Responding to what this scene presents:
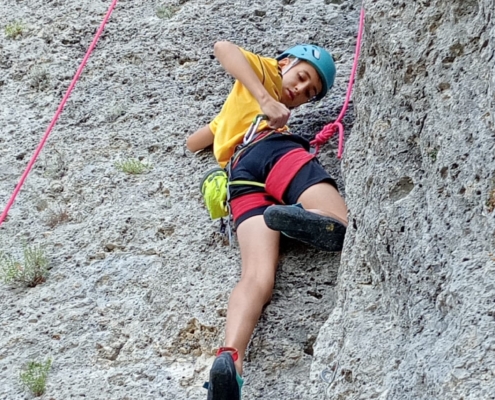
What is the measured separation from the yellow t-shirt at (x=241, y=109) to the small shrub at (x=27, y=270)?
109 cm

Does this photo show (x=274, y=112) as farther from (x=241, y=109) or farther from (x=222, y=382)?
(x=222, y=382)

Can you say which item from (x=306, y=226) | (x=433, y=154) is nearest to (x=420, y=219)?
(x=433, y=154)

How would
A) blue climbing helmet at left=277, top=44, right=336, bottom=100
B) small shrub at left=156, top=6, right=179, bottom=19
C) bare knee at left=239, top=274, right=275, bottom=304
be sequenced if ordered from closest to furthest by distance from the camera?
bare knee at left=239, top=274, right=275, bottom=304
blue climbing helmet at left=277, top=44, right=336, bottom=100
small shrub at left=156, top=6, right=179, bottom=19

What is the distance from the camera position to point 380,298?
264 centimetres

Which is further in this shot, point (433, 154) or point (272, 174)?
point (272, 174)

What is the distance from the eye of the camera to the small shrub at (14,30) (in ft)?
19.5

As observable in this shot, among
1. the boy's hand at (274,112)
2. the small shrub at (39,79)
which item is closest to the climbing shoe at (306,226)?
the boy's hand at (274,112)

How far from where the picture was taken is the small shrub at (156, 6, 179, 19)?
19.0 ft

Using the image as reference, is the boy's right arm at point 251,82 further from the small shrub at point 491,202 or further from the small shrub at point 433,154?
the small shrub at point 491,202

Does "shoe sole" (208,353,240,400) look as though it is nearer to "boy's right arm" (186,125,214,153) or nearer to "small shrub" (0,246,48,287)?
"small shrub" (0,246,48,287)

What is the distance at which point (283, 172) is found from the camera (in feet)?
12.3

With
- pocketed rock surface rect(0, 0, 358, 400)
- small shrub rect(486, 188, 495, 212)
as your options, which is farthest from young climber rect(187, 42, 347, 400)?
small shrub rect(486, 188, 495, 212)

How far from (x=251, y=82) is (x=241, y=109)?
0.19 m

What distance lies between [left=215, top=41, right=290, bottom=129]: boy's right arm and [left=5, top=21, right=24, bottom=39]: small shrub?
239cm
